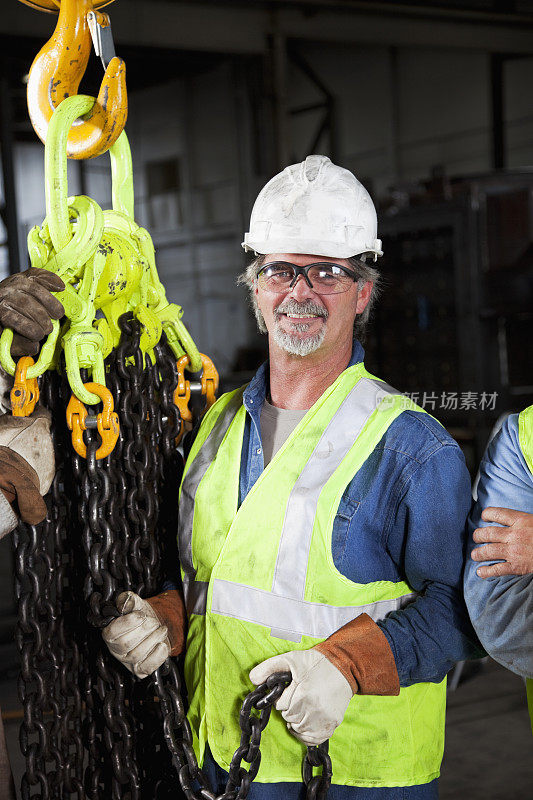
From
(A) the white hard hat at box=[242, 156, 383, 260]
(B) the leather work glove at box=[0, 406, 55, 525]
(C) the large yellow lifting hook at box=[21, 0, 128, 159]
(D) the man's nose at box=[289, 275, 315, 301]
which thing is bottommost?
(B) the leather work glove at box=[0, 406, 55, 525]

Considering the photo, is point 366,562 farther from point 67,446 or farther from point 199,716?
point 67,446

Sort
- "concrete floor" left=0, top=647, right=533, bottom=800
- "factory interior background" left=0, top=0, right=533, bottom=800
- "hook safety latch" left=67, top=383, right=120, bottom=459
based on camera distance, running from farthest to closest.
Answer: "factory interior background" left=0, top=0, right=533, bottom=800, "concrete floor" left=0, top=647, right=533, bottom=800, "hook safety latch" left=67, top=383, right=120, bottom=459

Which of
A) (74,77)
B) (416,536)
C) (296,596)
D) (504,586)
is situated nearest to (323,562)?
(296,596)

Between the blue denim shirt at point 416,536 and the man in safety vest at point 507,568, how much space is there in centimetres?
6

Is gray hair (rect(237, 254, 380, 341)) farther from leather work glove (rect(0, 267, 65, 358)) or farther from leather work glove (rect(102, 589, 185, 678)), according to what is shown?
leather work glove (rect(102, 589, 185, 678))

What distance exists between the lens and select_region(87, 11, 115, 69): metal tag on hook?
1.79 metres

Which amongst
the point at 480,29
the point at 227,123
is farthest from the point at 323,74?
the point at 480,29

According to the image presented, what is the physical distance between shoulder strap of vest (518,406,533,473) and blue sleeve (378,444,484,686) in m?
0.13

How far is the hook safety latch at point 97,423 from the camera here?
176 centimetres

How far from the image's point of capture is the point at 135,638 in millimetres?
1719

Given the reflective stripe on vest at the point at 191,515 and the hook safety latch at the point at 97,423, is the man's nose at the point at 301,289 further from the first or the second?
the hook safety latch at the point at 97,423

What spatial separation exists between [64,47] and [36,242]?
0.42m

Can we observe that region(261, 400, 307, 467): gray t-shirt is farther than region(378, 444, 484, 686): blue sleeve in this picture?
Yes

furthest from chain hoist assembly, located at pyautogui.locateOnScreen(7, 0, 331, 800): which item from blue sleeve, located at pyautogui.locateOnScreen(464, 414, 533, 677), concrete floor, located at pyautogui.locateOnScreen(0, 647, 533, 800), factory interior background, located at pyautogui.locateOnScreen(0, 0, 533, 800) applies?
concrete floor, located at pyautogui.locateOnScreen(0, 647, 533, 800)
